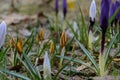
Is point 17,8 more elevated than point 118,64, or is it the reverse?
point 17,8

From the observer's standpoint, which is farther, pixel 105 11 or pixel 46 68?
pixel 105 11

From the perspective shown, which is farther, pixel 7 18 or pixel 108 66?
pixel 7 18

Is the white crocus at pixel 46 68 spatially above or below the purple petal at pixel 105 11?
below

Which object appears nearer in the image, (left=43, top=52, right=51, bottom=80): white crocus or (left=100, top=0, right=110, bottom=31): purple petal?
(left=43, top=52, right=51, bottom=80): white crocus

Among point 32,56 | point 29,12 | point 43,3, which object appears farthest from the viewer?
point 43,3

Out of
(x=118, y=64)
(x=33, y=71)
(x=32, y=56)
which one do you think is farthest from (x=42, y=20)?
(x=33, y=71)

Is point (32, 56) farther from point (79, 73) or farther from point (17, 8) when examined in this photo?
point (17, 8)

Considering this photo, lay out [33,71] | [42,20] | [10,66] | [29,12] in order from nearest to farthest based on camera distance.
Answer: [33,71], [10,66], [42,20], [29,12]

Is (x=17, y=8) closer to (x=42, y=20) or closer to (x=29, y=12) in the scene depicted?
(x=29, y=12)

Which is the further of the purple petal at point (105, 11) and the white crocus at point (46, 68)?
the purple petal at point (105, 11)

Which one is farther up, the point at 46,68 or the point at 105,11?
the point at 105,11

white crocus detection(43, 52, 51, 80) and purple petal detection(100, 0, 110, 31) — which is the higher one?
purple petal detection(100, 0, 110, 31)
